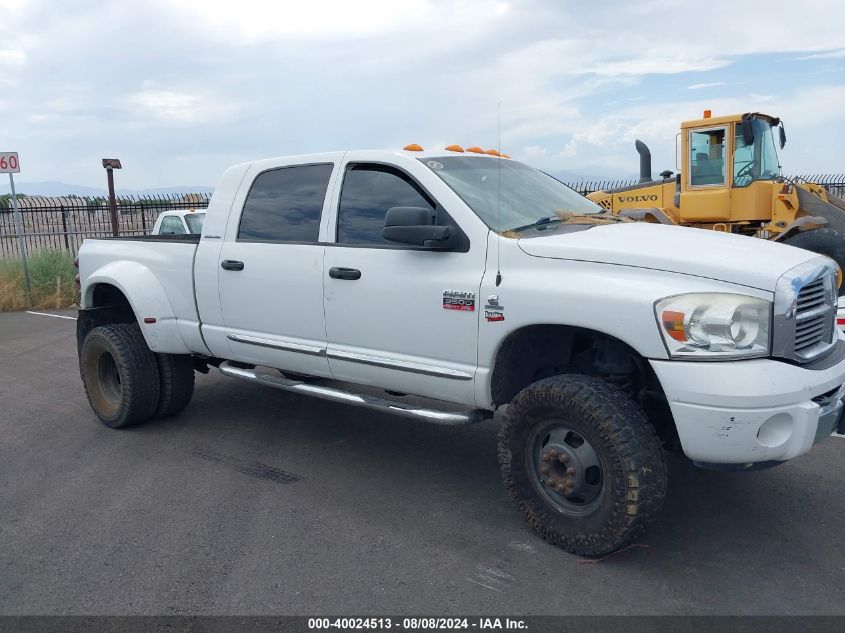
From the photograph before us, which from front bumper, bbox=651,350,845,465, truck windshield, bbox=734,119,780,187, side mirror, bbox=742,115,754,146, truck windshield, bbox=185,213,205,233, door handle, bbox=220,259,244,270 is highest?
side mirror, bbox=742,115,754,146

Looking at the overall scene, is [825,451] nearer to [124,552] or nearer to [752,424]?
[752,424]

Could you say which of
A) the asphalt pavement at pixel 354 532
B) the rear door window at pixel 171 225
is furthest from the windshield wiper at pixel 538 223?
the rear door window at pixel 171 225

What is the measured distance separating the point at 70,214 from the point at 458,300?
20.4m

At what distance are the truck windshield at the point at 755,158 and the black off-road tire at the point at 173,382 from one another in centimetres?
822

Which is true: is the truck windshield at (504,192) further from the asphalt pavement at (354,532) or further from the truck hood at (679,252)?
the asphalt pavement at (354,532)

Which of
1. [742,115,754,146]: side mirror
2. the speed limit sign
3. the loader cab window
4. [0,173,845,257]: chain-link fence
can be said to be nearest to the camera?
[742,115,754,146]: side mirror

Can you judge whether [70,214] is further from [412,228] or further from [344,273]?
[412,228]

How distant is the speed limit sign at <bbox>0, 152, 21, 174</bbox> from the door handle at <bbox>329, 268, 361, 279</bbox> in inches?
459

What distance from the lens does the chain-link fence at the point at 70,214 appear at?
20250mm

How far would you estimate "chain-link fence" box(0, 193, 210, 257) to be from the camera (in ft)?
66.4

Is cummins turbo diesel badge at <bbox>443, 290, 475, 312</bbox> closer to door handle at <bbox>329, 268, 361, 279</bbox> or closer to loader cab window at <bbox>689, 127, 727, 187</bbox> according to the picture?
door handle at <bbox>329, 268, 361, 279</bbox>

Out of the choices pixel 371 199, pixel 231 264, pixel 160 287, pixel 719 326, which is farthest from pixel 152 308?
pixel 719 326

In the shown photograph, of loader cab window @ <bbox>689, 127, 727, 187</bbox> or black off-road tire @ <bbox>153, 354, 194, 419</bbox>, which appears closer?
black off-road tire @ <bbox>153, 354, 194, 419</bbox>

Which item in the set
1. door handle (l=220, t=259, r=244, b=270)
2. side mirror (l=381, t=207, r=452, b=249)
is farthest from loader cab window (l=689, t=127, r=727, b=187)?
side mirror (l=381, t=207, r=452, b=249)
